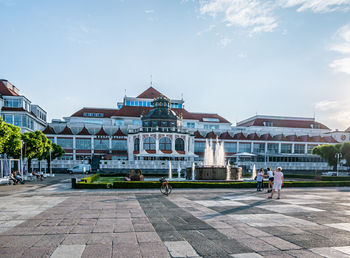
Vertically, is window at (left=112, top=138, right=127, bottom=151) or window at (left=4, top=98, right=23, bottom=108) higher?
window at (left=4, top=98, right=23, bottom=108)

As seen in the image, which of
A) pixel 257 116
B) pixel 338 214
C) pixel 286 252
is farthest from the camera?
pixel 257 116

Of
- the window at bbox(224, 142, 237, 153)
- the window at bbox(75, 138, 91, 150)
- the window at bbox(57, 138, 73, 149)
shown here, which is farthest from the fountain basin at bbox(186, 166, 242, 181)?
the window at bbox(57, 138, 73, 149)

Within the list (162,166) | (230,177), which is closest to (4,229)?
(230,177)

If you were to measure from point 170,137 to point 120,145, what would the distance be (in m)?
15.9

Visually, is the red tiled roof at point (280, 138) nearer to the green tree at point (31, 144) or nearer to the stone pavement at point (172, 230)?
the green tree at point (31, 144)

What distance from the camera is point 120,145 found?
6334 centimetres

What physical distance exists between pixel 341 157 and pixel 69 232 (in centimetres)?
5227

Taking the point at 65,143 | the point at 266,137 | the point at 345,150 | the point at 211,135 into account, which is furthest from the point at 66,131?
the point at 345,150

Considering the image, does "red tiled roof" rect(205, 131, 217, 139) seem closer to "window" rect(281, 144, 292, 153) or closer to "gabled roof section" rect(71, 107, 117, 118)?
"window" rect(281, 144, 292, 153)

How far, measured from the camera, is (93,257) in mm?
6453

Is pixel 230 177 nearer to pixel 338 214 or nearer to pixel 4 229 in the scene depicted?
pixel 338 214

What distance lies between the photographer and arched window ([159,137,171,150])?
54.0 metres

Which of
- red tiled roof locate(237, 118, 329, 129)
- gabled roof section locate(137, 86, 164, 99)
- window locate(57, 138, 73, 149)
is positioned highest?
gabled roof section locate(137, 86, 164, 99)

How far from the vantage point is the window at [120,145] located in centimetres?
6291
